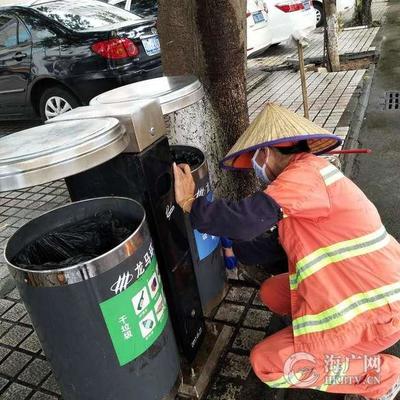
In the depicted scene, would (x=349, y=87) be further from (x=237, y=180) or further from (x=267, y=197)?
(x=267, y=197)

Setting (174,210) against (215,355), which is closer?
(174,210)

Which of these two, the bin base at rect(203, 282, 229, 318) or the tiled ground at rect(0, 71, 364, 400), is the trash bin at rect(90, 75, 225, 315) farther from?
the tiled ground at rect(0, 71, 364, 400)

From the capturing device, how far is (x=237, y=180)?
116 inches

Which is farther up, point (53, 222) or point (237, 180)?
point (53, 222)

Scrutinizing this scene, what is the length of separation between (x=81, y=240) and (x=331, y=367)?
113cm

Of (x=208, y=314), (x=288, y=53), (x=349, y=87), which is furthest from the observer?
(x=288, y=53)

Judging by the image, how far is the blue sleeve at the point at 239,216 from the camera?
1618 mm

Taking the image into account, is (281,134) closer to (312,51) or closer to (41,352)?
(41,352)

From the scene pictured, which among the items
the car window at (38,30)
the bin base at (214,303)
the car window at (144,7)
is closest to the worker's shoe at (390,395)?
the bin base at (214,303)

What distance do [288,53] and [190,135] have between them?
756cm

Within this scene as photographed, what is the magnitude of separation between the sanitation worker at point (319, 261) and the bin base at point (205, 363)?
365 mm

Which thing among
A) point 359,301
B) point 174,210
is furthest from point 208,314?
point 359,301

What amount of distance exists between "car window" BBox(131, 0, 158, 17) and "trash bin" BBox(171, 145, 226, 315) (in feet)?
18.4

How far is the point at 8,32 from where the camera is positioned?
5785 mm
